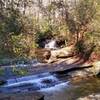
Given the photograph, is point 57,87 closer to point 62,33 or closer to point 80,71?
point 80,71

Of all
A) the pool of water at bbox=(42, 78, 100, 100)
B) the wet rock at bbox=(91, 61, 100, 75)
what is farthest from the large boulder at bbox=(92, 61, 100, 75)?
the pool of water at bbox=(42, 78, 100, 100)

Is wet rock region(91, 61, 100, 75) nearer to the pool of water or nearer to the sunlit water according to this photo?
the pool of water

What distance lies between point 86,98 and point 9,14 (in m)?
7.44

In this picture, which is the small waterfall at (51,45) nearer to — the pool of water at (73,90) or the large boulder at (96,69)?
the large boulder at (96,69)

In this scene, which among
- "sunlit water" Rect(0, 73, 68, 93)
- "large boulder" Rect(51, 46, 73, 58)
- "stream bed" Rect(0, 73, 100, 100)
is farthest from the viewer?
"large boulder" Rect(51, 46, 73, 58)

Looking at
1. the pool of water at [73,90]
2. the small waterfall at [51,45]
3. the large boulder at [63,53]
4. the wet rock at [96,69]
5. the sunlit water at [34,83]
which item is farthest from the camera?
the small waterfall at [51,45]

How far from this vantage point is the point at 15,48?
346 inches

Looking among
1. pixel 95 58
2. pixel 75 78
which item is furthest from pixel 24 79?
pixel 95 58

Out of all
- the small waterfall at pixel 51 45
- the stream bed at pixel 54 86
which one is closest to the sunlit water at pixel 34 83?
the stream bed at pixel 54 86

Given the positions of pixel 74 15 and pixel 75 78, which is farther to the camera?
pixel 74 15

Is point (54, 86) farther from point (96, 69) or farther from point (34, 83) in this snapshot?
point (96, 69)

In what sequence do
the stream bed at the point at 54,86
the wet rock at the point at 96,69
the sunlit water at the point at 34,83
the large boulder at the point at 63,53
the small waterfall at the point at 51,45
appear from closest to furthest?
the stream bed at the point at 54,86 → the sunlit water at the point at 34,83 → the wet rock at the point at 96,69 → the large boulder at the point at 63,53 → the small waterfall at the point at 51,45

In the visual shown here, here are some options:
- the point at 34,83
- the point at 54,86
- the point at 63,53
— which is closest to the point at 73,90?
the point at 54,86

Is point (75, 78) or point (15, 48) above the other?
point (15, 48)
